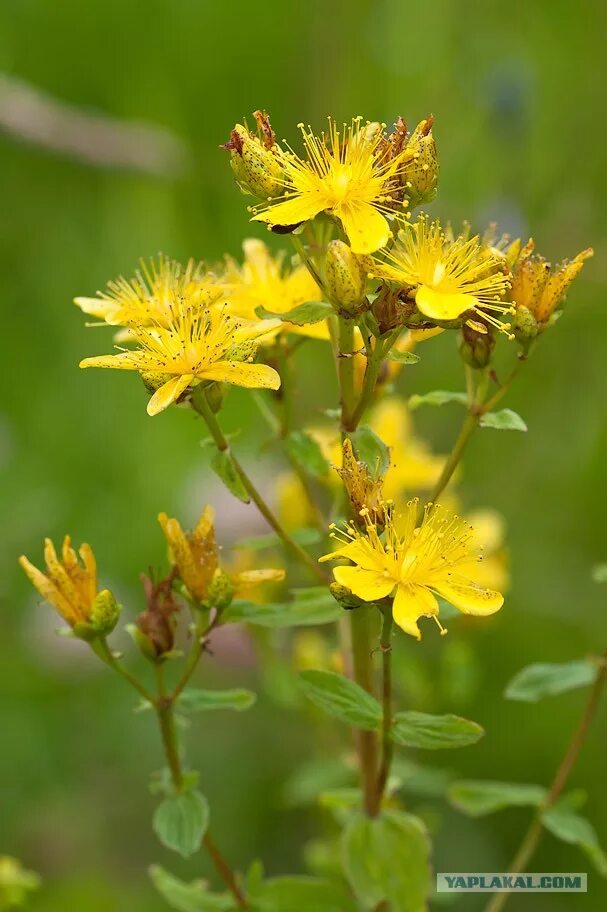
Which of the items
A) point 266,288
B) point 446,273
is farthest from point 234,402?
point 446,273

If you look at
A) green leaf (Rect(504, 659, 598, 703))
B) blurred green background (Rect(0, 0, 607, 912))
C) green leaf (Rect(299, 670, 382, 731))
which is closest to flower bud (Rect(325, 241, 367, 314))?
green leaf (Rect(299, 670, 382, 731))

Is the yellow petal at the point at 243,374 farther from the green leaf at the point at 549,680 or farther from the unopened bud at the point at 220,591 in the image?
the green leaf at the point at 549,680

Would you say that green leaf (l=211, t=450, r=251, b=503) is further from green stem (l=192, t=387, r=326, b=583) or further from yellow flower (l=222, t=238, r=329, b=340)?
yellow flower (l=222, t=238, r=329, b=340)

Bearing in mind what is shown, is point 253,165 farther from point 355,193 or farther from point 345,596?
point 345,596

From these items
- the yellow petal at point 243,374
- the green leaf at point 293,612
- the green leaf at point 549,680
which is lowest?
the green leaf at point 549,680

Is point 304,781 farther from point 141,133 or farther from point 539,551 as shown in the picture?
point 141,133

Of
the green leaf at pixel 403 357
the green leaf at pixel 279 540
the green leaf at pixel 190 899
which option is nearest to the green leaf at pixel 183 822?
the green leaf at pixel 190 899
